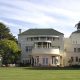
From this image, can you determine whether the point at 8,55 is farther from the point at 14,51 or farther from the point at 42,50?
the point at 42,50

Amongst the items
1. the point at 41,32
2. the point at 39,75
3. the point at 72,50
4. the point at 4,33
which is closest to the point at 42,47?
the point at 41,32

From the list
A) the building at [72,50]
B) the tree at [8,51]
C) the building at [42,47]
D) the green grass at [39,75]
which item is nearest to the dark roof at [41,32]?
the building at [42,47]

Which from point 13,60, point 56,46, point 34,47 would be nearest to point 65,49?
point 56,46

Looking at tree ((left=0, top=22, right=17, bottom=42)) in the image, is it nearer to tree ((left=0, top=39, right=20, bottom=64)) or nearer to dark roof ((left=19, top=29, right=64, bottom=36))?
dark roof ((left=19, top=29, right=64, bottom=36))

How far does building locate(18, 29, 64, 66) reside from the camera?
85875mm

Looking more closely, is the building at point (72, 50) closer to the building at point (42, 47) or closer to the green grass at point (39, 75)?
the building at point (42, 47)

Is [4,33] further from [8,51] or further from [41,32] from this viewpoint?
[8,51]

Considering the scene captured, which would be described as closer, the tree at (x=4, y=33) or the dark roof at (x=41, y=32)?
the dark roof at (x=41, y=32)

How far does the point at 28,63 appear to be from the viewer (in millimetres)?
88438

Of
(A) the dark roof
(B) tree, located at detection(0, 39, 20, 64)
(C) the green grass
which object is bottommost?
(C) the green grass

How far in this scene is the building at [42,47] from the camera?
85.9 m

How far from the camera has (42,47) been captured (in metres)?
86.4

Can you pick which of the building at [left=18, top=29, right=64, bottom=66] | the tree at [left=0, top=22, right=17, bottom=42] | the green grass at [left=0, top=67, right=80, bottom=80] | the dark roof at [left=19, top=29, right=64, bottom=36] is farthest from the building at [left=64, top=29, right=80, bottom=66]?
the green grass at [left=0, top=67, right=80, bottom=80]

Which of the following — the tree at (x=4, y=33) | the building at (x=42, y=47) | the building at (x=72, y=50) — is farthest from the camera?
the tree at (x=4, y=33)
